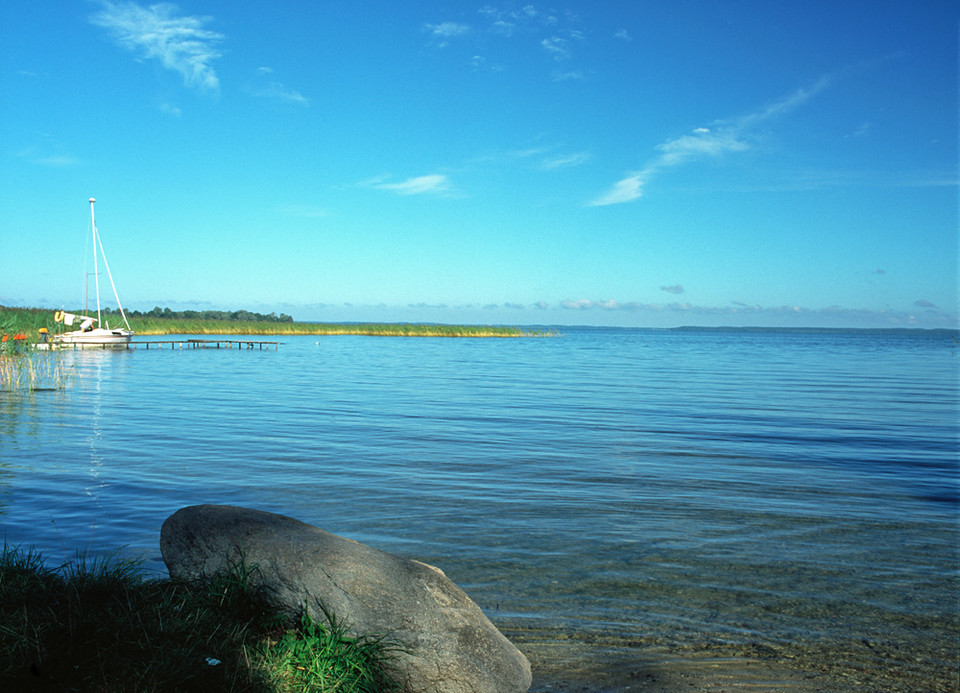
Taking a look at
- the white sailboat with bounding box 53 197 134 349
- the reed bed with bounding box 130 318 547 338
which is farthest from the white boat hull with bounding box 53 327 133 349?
the reed bed with bounding box 130 318 547 338

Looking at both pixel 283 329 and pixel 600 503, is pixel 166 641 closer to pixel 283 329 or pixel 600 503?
pixel 600 503

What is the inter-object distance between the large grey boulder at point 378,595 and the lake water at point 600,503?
0.65 meters

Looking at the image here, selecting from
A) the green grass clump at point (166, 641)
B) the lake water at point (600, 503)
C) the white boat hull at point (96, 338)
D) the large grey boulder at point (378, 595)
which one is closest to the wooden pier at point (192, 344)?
the white boat hull at point (96, 338)

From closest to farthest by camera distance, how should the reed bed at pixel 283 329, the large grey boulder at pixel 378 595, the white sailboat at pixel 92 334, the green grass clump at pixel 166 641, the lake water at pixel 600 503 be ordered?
the green grass clump at pixel 166 641 < the large grey boulder at pixel 378 595 < the lake water at pixel 600 503 < the white sailboat at pixel 92 334 < the reed bed at pixel 283 329

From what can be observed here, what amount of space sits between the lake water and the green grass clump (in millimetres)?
1592

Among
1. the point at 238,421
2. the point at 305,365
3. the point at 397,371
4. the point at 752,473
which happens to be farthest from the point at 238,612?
the point at 305,365

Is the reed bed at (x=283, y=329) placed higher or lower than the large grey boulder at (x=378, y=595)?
higher

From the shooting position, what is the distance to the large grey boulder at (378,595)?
4.30 metres

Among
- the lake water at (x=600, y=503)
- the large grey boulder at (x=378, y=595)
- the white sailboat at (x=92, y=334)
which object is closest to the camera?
the large grey boulder at (x=378, y=595)

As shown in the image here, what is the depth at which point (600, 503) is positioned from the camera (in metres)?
9.85

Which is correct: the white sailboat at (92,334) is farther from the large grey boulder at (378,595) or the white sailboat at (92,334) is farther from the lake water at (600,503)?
the large grey boulder at (378,595)

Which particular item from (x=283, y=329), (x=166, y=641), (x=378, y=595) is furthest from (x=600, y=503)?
(x=283, y=329)

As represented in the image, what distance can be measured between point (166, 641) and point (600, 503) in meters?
6.90

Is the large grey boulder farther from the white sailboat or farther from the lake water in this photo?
the white sailboat
